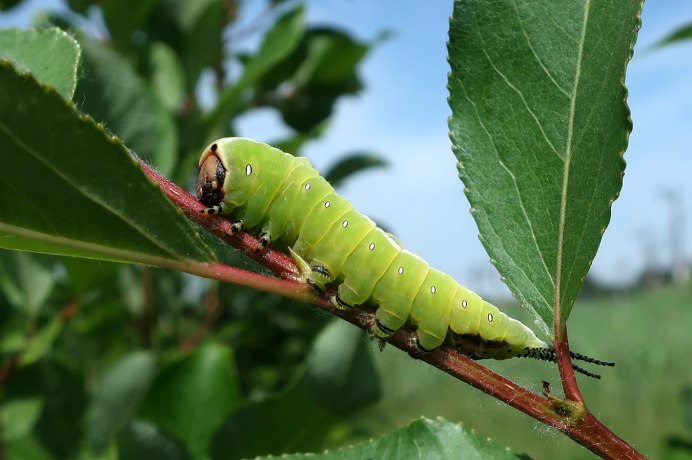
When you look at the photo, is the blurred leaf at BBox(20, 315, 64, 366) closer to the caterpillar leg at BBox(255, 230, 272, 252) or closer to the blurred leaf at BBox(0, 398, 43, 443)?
the blurred leaf at BBox(0, 398, 43, 443)

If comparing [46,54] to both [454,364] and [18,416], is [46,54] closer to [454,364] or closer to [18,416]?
[454,364]

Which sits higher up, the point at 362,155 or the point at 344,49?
the point at 344,49

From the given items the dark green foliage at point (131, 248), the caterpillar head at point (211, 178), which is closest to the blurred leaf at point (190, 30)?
the dark green foliage at point (131, 248)

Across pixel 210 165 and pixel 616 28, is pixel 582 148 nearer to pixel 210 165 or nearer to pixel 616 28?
pixel 616 28

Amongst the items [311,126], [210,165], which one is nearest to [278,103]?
[311,126]

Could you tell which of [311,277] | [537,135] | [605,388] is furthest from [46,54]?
[605,388]
